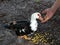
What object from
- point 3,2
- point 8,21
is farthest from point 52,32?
point 3,2

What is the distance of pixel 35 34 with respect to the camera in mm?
3453

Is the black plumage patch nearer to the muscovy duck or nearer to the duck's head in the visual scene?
the muscovy duck

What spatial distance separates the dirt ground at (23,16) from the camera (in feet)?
10.9

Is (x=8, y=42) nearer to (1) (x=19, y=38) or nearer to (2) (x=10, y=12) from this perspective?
(1) (x=19, y=38)

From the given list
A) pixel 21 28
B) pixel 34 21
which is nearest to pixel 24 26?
pixel 21 28

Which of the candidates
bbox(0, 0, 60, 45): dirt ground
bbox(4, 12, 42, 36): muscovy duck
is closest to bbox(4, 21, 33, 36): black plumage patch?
bbox(4, 12, 42, 36): muscovy duck

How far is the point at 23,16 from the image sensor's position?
3781 millimetres

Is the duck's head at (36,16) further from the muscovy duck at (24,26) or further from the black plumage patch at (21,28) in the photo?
the black plumage patch at (21,28)

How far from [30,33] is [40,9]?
556mm

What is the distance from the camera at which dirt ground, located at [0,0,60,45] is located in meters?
3.31

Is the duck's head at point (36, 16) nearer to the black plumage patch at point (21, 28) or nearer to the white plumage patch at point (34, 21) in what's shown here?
the white plumage patch at point (34, 21)

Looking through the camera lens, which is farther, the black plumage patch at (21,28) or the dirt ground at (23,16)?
the black plumage patch at (21,28)

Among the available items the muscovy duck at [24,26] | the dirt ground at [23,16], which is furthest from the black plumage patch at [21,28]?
the dirt ground at [23,16]

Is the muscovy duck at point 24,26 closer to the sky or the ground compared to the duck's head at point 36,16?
closer to the ground
